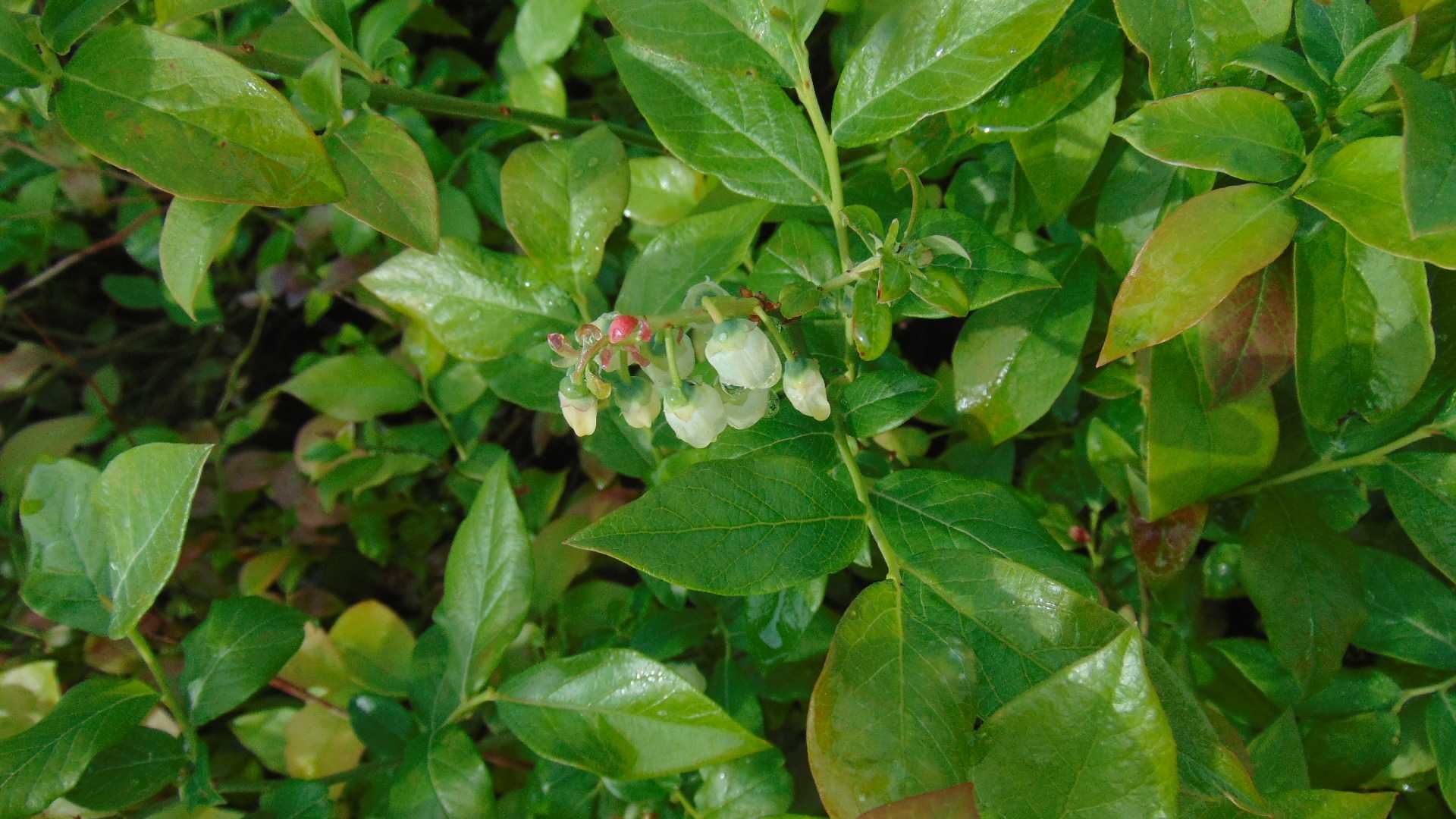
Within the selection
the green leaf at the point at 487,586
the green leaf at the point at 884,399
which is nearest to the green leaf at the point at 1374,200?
the green leaf at the point at 884,399

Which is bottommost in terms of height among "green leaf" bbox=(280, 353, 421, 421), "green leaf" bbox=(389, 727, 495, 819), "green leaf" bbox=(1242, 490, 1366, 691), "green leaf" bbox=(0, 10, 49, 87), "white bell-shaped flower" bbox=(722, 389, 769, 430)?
"green leaf" bbox=(389, 727, 495, 819)

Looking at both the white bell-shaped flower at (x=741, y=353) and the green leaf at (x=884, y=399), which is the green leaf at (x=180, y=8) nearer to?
the white bell-shaped flower at (x=741, y=353)

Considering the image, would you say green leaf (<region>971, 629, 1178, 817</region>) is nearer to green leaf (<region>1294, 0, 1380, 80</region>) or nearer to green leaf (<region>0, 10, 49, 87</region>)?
green leaf (<region>1294, 0, 1380, 80</region>)

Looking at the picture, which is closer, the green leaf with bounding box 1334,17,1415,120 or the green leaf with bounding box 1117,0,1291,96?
the green leaf with bounding box 1334,17,1415,120

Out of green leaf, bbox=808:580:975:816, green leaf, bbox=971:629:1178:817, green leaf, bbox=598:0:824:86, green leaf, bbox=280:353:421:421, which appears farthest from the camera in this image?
green leaf, bbox=280:353:421:421

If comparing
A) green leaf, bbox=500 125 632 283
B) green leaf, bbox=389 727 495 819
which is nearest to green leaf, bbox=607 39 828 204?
green leaf, bbox=500 125 632 283

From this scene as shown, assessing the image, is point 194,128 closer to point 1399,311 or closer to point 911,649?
point 911,649

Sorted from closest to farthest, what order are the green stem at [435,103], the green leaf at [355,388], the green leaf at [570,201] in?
the green stem at [435,103], the green leaf at [570,201], the green leaf at [355,388]
